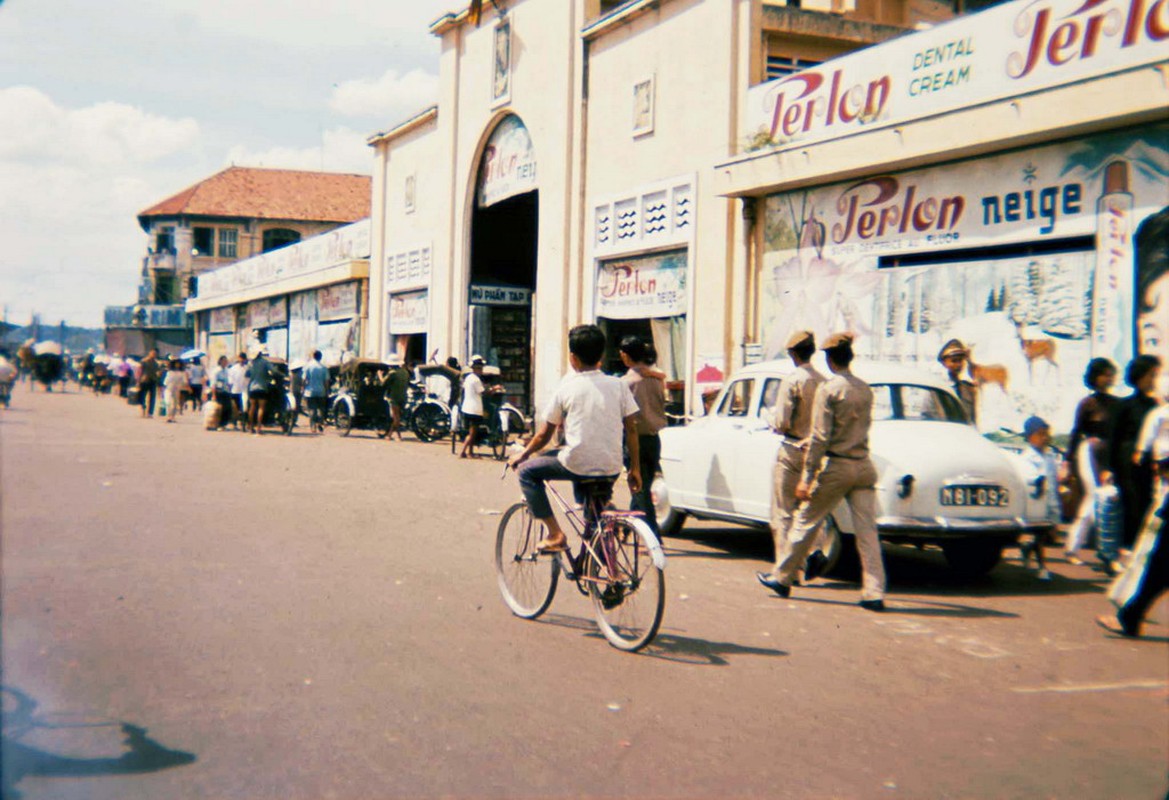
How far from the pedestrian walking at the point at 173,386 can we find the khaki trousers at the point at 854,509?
2350cm

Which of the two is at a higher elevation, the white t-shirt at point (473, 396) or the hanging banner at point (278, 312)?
the hanging banner at point (278, 312)

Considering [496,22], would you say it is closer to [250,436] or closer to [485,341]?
[485,341]

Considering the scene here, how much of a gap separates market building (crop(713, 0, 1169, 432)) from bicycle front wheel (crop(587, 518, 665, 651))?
7.54 m

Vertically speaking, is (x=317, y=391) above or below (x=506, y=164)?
below

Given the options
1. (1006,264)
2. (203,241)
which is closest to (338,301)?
(1006,264)

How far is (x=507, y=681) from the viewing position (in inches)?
218

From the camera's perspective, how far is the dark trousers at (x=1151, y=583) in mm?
6672

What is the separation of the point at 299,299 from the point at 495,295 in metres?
16.1

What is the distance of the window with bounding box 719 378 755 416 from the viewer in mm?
10422

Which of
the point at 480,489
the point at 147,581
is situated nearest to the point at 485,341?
the point at 480,489

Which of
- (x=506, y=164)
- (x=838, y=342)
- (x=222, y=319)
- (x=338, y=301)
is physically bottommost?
(x=838, y=342)

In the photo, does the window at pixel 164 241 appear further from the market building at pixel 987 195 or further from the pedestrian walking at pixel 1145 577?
the pedestrian walking at pixel 1145 577

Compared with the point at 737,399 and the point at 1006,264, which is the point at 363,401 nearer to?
the point at 1006,264

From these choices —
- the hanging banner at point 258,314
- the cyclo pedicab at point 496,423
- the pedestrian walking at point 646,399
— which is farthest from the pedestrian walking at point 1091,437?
the hanging banner at point 258,314
